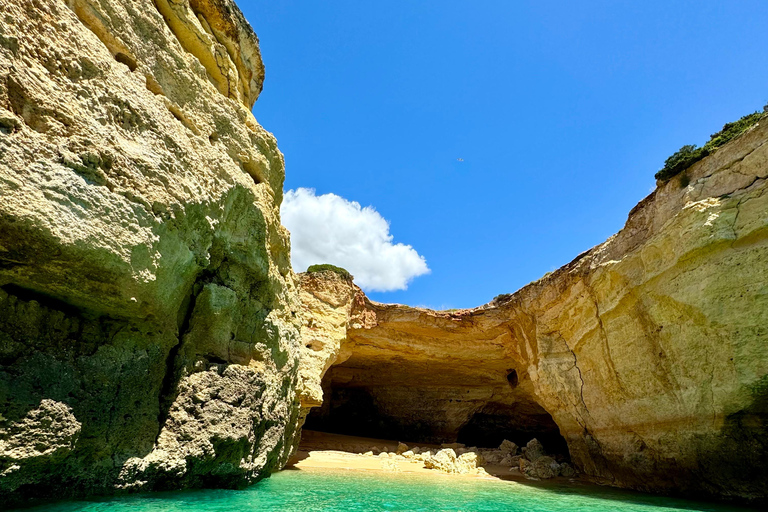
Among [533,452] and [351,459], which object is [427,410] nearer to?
[533,452]

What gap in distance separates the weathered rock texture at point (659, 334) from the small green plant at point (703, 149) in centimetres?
26

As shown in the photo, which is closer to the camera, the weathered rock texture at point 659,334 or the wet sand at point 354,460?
the weathered rock texture at point 659,334

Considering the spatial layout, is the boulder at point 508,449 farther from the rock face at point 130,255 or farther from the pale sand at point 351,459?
the rock face at point 130,255

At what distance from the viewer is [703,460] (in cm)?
983

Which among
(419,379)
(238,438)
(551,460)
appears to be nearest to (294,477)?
(238,438)

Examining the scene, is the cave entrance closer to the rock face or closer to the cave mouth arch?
the cave mouth arch

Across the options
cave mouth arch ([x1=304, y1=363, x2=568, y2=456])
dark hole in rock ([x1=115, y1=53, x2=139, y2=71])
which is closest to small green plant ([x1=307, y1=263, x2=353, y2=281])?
cave mouth arch ([x1=304, y1=363, x2=568, y2=456])

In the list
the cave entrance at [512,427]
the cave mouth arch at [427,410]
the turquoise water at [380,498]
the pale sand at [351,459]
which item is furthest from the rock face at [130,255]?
the cave entrance at [512,427]

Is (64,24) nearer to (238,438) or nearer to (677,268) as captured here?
(238,438)

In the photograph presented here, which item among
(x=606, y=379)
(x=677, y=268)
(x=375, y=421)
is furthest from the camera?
(x=375, y=421)

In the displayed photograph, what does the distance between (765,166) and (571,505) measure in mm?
8211

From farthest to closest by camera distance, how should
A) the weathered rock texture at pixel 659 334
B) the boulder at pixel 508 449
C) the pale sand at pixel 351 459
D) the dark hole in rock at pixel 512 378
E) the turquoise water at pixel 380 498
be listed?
the dark hole in rock at pixel 512 378
the boulder at pixel 508 449
the pale sand at pixel 351 459
the weathered rock texture at pixel 659 334
the turquoise water at pixel 380 498

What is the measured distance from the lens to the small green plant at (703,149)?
10.0 metres

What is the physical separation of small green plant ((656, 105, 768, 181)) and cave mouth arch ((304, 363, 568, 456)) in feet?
44.2
